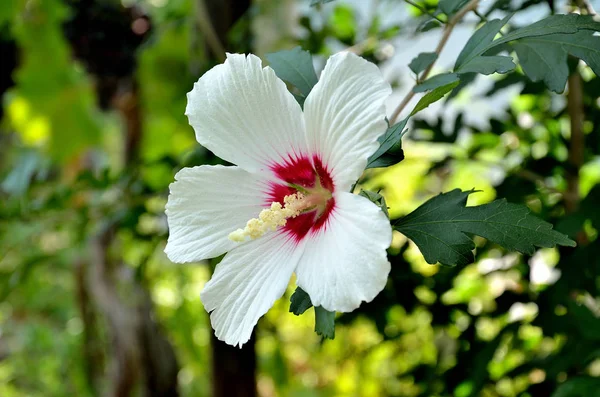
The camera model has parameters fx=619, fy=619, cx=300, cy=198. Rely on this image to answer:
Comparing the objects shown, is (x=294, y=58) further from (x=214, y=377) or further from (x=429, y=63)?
(x=214, y=377)

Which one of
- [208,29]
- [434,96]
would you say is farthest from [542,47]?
[208,29]

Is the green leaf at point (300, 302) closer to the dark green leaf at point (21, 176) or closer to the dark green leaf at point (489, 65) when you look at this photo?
the dark green leaf at point (489, 65)

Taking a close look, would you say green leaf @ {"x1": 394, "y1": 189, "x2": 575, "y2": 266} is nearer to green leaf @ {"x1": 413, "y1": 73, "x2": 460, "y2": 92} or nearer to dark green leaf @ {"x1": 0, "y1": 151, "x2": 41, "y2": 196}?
green leaf @ {"x1": 413, "y1": 73, "x2": 460, "y2": 92}

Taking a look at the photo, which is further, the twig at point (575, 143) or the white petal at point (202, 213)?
the twig at point (575, 143)

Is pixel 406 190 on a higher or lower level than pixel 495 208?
lower

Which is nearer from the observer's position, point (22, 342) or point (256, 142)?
point (256, 142)

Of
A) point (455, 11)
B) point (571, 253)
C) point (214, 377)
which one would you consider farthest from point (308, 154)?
point (214, 377)

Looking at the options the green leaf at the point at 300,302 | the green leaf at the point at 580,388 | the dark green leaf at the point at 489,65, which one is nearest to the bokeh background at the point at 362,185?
the green leaf at the point at 580,388
